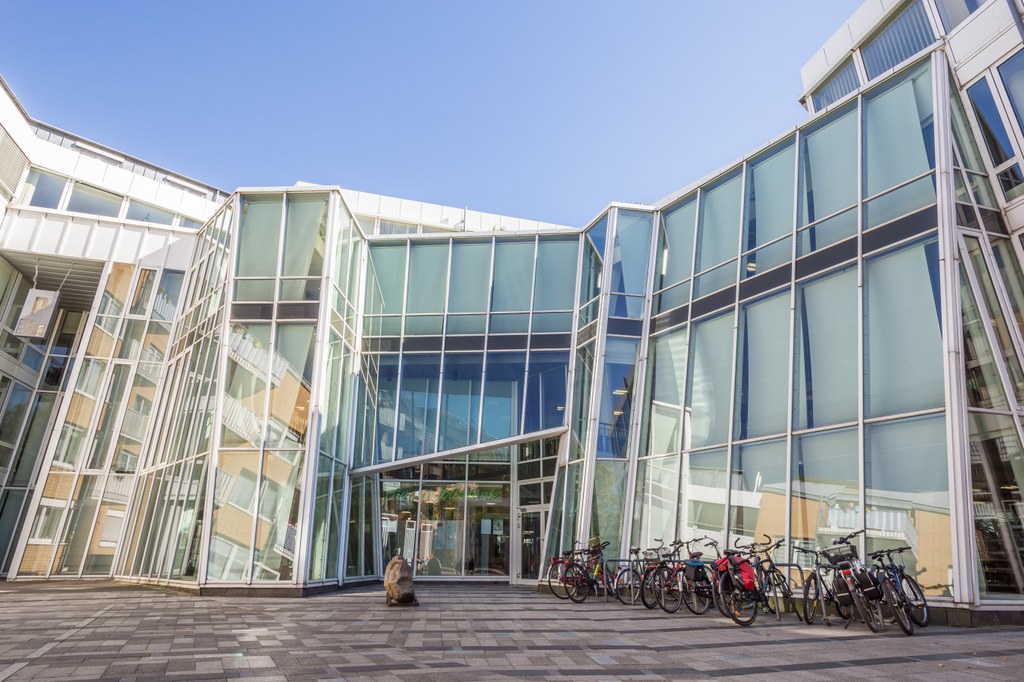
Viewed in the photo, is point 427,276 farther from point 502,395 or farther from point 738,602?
point 738,602

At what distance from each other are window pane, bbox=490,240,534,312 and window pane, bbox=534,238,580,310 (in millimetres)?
281

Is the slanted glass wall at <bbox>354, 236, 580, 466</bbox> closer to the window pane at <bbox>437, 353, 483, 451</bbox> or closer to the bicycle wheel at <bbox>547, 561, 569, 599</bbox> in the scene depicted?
the window pane at <bbox>437, 353, 483, 451</bbox>

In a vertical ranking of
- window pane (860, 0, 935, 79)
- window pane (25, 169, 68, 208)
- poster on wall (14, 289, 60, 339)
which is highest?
window pane (860, 0, 935, 79)

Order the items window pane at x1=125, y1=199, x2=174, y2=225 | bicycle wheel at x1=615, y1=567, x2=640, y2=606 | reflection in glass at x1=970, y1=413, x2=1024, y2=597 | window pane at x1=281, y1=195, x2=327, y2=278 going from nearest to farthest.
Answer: reflection in glass at x1=970, y1=413, x2=1024, y2=597 → bicycle wheel at x1=615, y1=567, x2=640, y2=606 → window pane at x1=281, y1=195, x2=327, y2=278 → window pane at x1=125, y1=199, x2=174, y2=225

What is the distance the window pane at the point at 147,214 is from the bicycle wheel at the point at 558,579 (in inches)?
736

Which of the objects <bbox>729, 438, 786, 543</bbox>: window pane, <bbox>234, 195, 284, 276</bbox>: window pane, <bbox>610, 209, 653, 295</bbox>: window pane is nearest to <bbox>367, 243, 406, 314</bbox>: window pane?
<bbox>234, 195, 284, 276</bbox>: window pane

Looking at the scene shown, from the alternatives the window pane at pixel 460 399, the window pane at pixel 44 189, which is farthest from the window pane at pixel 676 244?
the window pane at pixel 44 189

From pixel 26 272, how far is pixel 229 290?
11.4 meters

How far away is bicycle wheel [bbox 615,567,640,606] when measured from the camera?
499 inches

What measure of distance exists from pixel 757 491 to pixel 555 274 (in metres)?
9.05

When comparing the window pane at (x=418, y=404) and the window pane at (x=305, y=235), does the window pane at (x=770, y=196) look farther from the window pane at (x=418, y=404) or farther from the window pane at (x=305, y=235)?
the window pane at (x=305, y=235)

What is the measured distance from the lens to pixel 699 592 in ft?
35.0

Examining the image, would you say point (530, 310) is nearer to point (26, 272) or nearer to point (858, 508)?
point (858, 508)

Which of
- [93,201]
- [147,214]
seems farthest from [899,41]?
[93,201]
